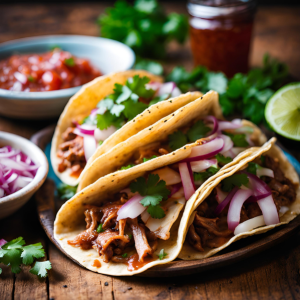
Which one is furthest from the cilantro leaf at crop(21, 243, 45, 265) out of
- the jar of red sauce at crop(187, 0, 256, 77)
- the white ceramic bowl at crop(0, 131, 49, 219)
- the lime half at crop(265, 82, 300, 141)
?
the jar of red sauce at crop(187, 0, 256, 77)

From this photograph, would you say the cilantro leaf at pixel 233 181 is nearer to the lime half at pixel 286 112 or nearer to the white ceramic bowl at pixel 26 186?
the lime half at pixel 286 112

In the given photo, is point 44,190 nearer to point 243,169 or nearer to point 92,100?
point 92,100

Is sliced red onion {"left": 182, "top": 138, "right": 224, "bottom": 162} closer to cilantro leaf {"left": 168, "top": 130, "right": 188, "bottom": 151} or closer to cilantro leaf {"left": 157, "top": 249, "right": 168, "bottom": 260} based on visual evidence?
cilantro leaf {"left": 168, "top": 130, "right": 188, "bottom": 151}

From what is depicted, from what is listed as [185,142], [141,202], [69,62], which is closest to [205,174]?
[185,142]

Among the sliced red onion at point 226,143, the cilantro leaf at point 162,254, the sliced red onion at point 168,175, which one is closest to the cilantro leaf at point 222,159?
the sliced red onion at point 226,143

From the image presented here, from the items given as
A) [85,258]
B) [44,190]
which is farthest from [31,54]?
[85,258]

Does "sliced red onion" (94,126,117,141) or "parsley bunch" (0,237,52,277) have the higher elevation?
"sliced red onion" (94,126,117,141)
